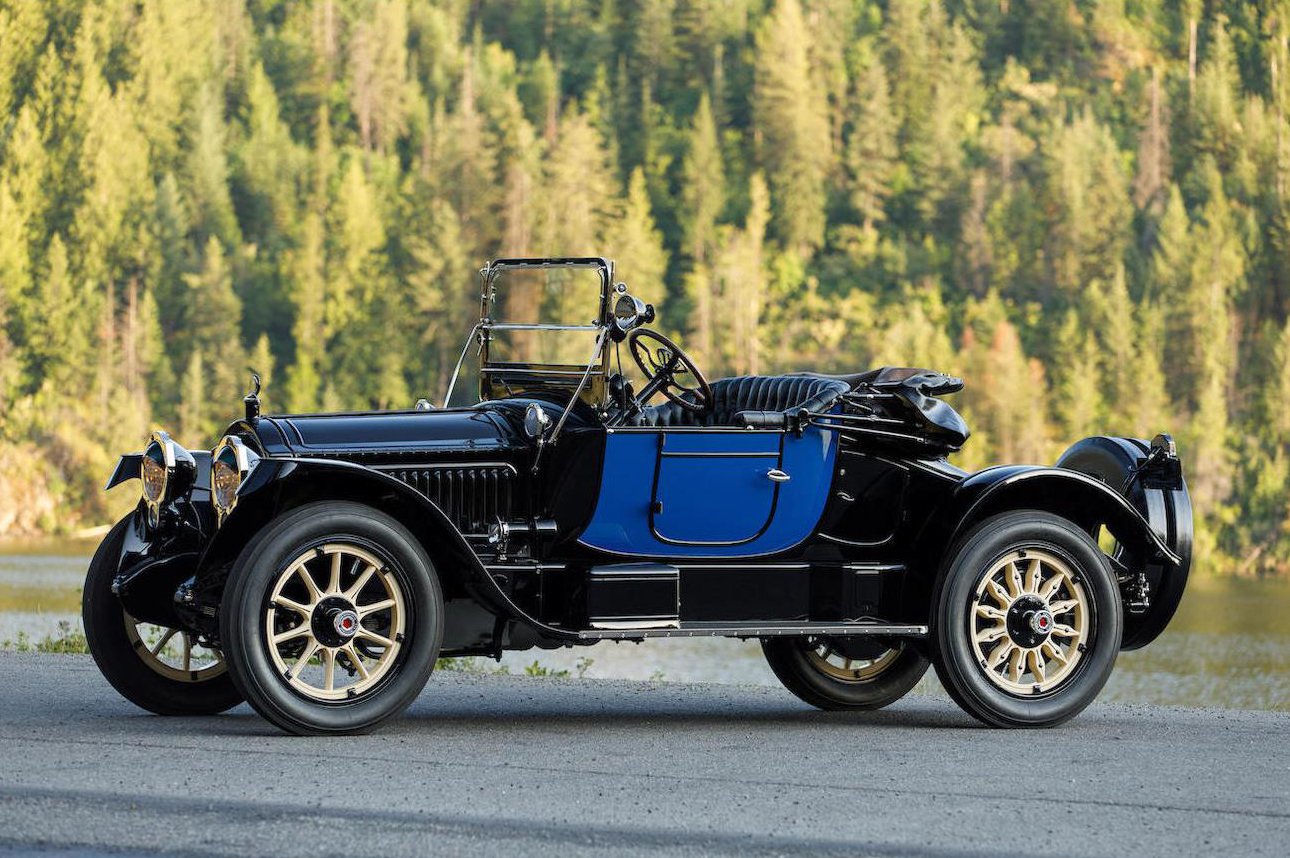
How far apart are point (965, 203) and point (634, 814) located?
112401 mm

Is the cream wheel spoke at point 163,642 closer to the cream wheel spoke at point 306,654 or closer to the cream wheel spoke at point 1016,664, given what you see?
the cream wheel spoke at point 306,654

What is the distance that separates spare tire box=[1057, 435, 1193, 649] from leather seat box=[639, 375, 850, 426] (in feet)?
4.08

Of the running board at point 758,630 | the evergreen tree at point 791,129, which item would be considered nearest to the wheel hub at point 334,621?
the running board at point 758,630

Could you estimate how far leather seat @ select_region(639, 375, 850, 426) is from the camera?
9102 millimetres

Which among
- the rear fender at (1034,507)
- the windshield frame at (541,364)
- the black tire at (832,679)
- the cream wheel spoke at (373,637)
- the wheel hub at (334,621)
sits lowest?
the black tire at (832,679)

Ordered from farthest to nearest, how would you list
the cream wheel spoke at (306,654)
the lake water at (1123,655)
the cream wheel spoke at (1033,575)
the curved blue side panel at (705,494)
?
the lake water at (1123,655) → the cream wheel spoke at (1033,575) → the curved blue side panel at (705,494) → the cream wheel spoke at (306,654)

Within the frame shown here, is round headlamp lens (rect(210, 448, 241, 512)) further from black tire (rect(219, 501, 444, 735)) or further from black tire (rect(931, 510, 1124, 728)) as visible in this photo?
black tire (rect(931, 510, 1124, 728))

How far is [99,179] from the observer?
10650cm

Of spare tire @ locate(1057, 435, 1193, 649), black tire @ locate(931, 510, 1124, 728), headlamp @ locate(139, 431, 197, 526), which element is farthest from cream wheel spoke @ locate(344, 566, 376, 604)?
spare tire @ locate(1057, 435, 1193, 649)

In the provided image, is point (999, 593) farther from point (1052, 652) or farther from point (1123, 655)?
point (1123, 655)

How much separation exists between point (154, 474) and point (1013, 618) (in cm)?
371

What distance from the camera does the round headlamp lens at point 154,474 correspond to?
853 centimetres

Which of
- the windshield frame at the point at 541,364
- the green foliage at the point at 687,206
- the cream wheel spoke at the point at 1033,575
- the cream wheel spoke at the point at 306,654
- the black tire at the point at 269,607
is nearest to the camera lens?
the black tire at the point at 269,607

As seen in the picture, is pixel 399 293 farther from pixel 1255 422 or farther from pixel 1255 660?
pixel 1255 660
